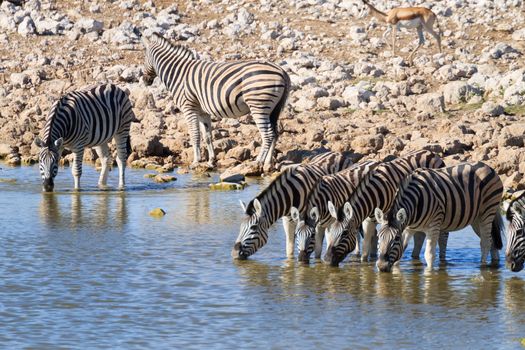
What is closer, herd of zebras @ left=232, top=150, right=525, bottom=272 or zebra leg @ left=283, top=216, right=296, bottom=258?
herd of zebras @ left=232, top=150, right=525, bottom=272

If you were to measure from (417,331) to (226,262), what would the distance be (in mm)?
2871

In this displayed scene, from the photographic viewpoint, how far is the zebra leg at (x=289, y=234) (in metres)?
11.4

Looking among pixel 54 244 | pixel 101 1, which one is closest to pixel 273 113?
pixel 54 244

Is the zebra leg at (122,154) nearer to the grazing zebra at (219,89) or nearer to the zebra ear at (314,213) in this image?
the grazing zebra at (219,89)

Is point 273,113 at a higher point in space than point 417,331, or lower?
higher

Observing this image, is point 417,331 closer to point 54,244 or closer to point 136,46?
point 54,244

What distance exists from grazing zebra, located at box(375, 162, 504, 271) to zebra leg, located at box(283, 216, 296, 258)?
3.38 ft

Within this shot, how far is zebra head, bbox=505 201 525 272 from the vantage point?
10594mm

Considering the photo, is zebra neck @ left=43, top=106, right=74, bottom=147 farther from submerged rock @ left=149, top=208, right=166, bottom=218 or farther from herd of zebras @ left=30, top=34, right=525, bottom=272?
herd of zebras @ left=30, top=34, right=525, bottom=272

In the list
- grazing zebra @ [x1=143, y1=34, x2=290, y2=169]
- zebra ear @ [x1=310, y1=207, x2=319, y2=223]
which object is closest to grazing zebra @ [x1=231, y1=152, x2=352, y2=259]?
zebra ear @ [x1=310, y1=207, x2=319, y2=223]

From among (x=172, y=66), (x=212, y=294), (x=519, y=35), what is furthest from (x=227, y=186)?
(x=519, y=35)

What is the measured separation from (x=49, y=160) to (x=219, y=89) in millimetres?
3199

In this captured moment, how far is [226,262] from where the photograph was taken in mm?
11273

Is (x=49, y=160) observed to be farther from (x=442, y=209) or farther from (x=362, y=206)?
(x=442, y=209)
